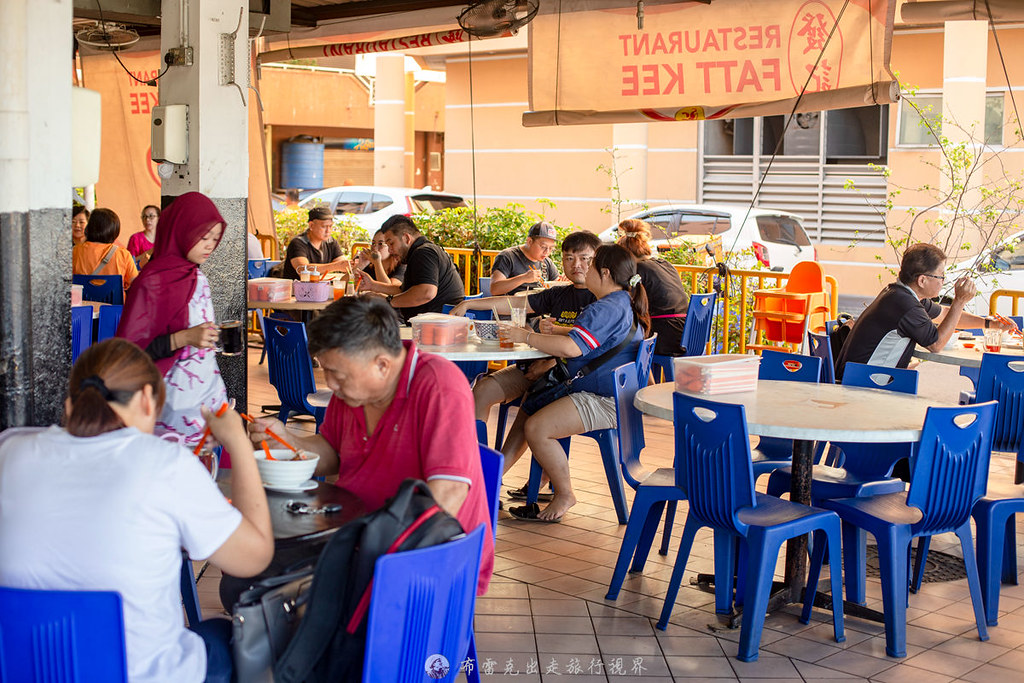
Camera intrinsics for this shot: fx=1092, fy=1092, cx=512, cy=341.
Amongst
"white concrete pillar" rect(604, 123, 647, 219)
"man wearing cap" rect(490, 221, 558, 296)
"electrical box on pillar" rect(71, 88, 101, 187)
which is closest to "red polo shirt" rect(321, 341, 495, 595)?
"electrical box on pillar" rect(71, 88, 101, 187)

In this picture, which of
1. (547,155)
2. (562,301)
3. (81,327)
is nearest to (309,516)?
(562,301)

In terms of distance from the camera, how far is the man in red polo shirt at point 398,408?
9.05 ft

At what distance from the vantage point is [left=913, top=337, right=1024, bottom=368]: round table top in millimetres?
5715

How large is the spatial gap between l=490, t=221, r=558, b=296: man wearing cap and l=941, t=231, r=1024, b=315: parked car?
10.9 ft

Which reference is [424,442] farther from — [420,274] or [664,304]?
[664,304]

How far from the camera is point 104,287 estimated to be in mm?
7504

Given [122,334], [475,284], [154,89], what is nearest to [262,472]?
[122,334]

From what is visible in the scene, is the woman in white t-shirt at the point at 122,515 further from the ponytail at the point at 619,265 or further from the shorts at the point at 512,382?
the shorts at the point at 512,382

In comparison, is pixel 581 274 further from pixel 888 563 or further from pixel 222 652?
pixel 222 652

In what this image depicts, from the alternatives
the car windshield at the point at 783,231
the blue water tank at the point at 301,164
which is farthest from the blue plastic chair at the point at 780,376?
the blue water tank at the point at 301,164

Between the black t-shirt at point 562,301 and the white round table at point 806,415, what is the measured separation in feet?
5.51

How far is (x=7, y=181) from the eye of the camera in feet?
13.2

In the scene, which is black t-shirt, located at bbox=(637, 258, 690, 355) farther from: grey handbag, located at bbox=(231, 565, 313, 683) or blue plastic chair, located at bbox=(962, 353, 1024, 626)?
grey handbag, located at bbox=(231, 565, 313, 683)

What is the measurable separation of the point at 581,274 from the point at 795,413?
2.47 meters
